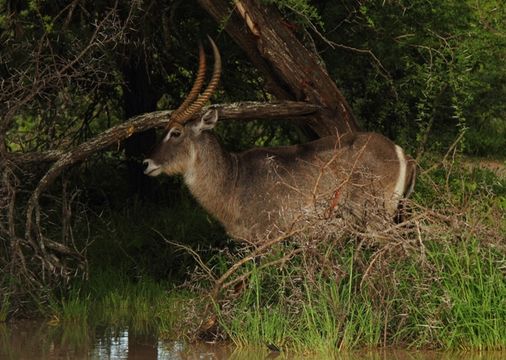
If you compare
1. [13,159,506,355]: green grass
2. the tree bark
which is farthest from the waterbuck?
[13,159,506,355]: green grass

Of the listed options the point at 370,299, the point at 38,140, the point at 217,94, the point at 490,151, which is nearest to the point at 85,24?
the point at 38,140

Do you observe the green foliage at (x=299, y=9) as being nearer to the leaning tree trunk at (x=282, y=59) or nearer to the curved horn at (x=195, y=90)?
the leaning tree trunk at (x=282, y=59)

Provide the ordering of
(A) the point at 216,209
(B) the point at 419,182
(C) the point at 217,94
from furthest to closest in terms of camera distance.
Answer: (C) the point at 217,94, (B) the point at 419,182, (A) the point at 216,209

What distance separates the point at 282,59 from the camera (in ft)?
29.0

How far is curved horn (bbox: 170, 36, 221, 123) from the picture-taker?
340 inches

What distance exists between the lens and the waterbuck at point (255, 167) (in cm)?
859

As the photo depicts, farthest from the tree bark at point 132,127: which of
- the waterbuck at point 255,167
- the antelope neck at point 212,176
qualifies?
the antelope neck at point 212,176

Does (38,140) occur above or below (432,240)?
above

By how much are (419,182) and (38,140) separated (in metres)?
3.11

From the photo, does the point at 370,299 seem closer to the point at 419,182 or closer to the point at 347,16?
the point at 419,182

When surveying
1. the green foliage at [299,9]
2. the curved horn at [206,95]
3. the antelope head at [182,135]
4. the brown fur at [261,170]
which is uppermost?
the green foliage at [299,9]

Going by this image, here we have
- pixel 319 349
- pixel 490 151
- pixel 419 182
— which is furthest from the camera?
pixel 490 151

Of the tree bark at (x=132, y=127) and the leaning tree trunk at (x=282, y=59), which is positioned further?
the leaning tree trunk at (x=282, y=59)

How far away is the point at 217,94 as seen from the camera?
34.5 ft
